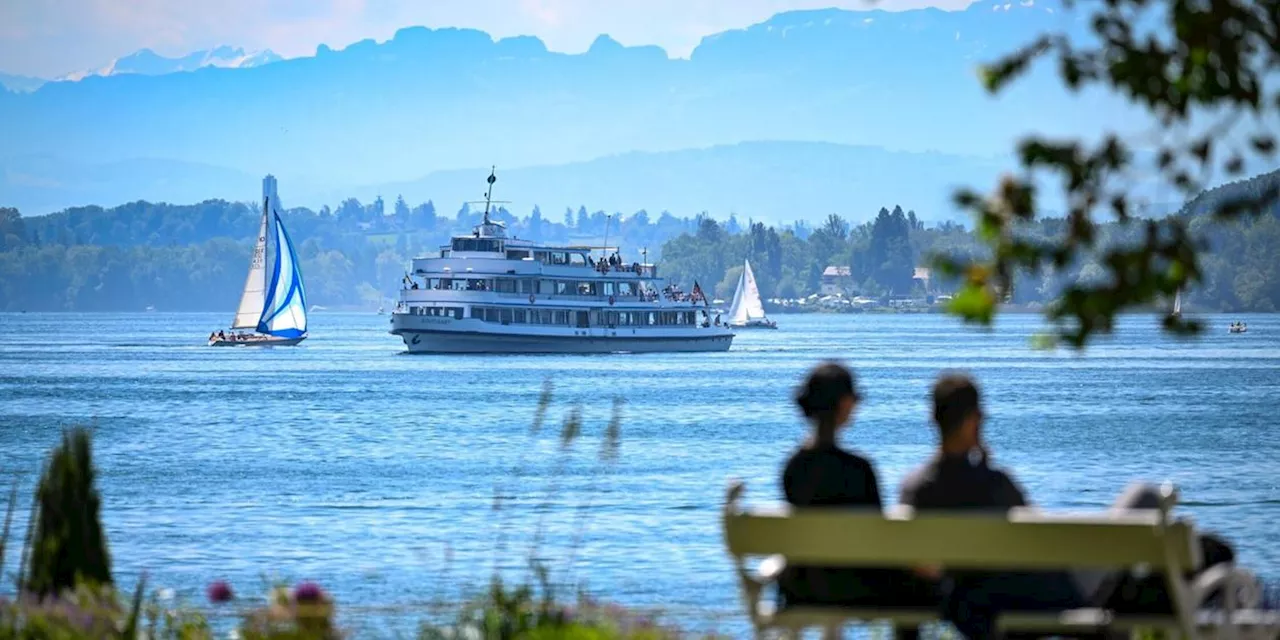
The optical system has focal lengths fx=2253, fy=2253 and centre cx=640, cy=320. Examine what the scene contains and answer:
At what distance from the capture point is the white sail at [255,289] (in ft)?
306

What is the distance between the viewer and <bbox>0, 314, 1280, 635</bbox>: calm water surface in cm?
2172

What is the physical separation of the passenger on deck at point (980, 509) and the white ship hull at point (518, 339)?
78.9 m

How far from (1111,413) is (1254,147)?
49.6 metres

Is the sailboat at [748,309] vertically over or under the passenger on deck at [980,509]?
under

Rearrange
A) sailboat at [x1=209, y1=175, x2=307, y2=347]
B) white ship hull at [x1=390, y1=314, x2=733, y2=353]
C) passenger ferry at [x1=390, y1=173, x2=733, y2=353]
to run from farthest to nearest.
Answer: sailboat at [x1=209, y1=175, x2=307, y2=347], white ship hull at [x1=390, y1=314, x2=733, y2=353], passenger ferry at [x1=390, y1=173, x2=733, y2=353]

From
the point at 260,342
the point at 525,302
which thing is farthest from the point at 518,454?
the point at 260,342

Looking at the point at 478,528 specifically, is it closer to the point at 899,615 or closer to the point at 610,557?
the point at 610,557

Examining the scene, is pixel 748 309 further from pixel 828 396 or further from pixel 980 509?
pixel 980 509

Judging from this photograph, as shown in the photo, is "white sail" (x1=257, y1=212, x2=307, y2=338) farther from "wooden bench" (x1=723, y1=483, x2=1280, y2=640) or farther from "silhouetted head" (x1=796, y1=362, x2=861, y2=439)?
"wooden bench" (x1=723, y1=483, x2=1280, y2=640)

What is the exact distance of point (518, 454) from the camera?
38.9 meters

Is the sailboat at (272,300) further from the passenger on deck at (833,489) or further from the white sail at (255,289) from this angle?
the passenger on deck at (833,489)

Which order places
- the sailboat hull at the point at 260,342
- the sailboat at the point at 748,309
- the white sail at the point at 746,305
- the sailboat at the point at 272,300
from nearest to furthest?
1. the sailboat at the point at 272,300
2. the sailboat hull at the point at 260,342
3. the white sail at the point at 746,305
4. the sailboat at the point at 748,309

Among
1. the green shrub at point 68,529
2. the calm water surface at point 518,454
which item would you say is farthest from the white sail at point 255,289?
the green shrub at point 68,529

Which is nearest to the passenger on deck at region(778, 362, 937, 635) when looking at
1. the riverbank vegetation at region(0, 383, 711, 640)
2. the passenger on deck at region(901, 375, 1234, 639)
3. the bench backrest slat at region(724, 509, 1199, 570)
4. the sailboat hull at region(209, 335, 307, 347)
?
the passenger on deck at region(901, 375, 1234, 639)
